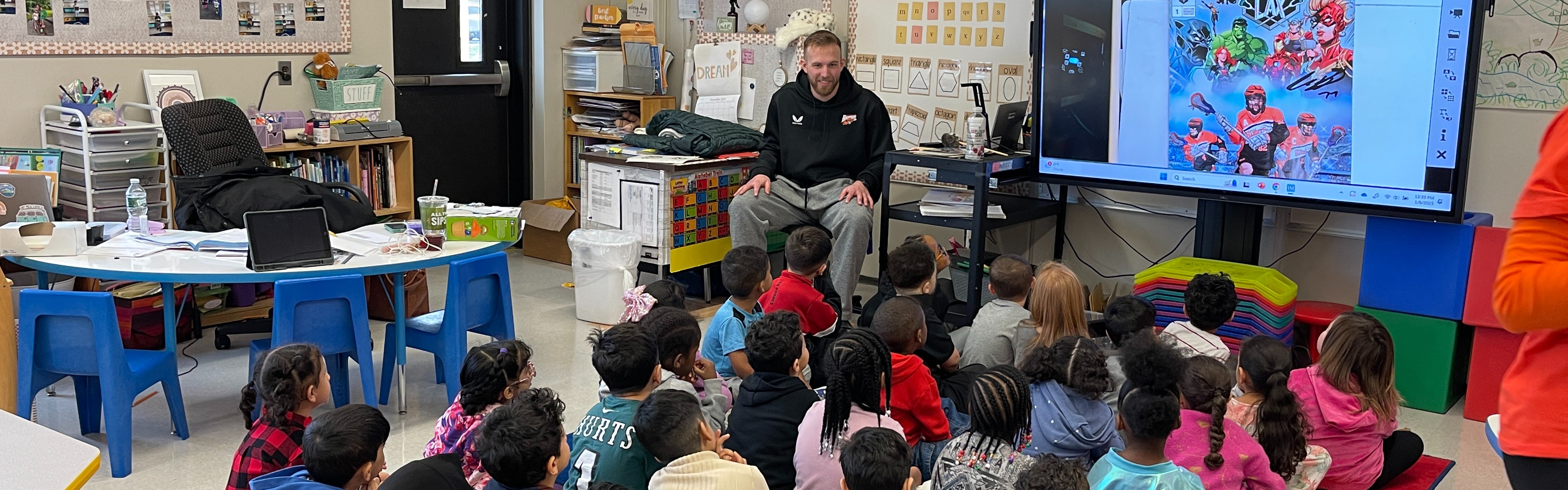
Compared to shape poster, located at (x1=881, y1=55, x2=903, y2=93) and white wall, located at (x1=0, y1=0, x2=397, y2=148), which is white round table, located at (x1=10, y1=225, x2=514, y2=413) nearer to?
white wall, located at (x1=0, y1=0, x2=397, y2=148)

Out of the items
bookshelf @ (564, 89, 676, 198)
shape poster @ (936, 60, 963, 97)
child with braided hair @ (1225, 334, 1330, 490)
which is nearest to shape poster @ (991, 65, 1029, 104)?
shape poster @ (936, 60, 963, 97)

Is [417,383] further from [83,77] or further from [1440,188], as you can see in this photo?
[1440,188]

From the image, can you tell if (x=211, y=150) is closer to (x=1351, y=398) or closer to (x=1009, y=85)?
(x=1009, y=85)

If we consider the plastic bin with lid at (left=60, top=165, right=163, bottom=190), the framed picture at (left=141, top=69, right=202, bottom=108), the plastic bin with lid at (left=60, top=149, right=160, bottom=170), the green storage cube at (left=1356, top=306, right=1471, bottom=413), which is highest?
the framed picture at (left=141, top=69, right=202, bottom=108)

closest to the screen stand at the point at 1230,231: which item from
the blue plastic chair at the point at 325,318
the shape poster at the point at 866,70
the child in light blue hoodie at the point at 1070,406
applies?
the shape poster at the point at 866,70

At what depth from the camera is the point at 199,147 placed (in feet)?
16.1

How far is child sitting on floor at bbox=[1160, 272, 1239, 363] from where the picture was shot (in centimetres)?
346

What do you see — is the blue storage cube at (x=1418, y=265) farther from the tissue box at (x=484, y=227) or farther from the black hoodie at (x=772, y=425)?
the tissue box at (x=484, y=227)

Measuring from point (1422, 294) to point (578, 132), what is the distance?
4.43 meters

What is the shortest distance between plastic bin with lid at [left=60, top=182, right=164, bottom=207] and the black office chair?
93mm

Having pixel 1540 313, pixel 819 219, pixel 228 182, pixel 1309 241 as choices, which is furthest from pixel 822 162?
pixel 1540 313

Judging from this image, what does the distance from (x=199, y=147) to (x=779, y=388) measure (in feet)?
11.0

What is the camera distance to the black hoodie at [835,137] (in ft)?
17.1

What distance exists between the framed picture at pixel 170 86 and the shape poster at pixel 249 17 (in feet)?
1.11
